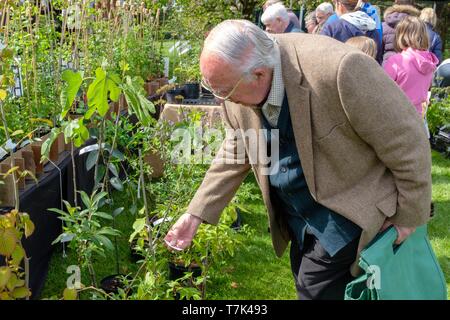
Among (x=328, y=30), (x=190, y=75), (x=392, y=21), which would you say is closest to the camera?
(x=328, y=30)

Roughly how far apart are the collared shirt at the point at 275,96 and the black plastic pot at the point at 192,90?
136 inches

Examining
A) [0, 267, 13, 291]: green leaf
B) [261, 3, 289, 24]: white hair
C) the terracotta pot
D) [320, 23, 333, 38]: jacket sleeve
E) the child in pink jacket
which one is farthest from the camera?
the terracotta pot

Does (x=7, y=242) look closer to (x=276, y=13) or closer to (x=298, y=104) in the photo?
(x=298, y=104)

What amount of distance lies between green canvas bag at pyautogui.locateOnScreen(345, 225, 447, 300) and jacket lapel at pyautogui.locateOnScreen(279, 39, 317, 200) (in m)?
0.29

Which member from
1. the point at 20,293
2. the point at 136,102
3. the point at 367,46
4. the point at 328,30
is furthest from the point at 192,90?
the point at 20,293

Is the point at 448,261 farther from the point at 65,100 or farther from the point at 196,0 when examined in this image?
the point at 196,0

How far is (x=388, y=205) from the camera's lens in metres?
1.67

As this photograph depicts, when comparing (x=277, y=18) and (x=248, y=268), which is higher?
(x=277, y=18)

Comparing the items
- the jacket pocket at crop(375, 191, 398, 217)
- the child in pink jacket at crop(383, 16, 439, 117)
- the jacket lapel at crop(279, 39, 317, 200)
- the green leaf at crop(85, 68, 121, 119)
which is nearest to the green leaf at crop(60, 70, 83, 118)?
the green leaf at crop(85, 68, 121, 119)

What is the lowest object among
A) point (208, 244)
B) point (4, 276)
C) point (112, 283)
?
point (112, 283)

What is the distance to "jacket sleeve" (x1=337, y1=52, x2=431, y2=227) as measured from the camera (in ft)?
4.95

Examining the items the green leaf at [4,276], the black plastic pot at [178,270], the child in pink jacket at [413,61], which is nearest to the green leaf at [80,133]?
the green leaf at [4,276]

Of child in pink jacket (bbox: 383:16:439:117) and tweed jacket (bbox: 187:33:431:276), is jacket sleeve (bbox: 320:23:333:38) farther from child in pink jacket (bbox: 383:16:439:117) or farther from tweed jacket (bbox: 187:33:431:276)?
tweed jacket (bbox: 187:33:431:276)

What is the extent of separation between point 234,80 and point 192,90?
3685 millimetres
